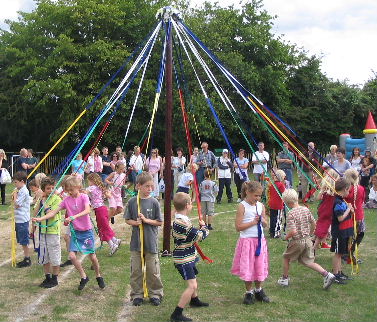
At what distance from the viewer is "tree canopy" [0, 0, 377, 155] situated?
73.6ft

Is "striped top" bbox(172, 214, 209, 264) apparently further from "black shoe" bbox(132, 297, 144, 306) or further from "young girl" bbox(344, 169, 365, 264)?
"young girl" bbox(344, 169, 365, 264)

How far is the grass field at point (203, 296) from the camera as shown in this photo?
470 centimetres

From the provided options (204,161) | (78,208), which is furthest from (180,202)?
(204,161)

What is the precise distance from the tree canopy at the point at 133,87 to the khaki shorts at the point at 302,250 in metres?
14.9

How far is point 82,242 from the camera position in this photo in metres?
5.65

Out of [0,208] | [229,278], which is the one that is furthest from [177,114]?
[229,278]

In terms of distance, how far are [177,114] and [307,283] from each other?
56.0ft

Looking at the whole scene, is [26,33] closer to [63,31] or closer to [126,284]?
[63,31]

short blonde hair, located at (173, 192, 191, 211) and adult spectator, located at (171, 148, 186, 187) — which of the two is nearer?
short blonde hair, located at (173, 192, 191, 211)

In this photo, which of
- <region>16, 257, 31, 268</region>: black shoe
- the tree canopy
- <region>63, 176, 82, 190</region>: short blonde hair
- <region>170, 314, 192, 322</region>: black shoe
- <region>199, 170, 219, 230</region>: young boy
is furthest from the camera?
the tree canopy

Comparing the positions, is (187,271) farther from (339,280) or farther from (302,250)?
(339,280)

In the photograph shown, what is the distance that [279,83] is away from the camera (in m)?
25.9

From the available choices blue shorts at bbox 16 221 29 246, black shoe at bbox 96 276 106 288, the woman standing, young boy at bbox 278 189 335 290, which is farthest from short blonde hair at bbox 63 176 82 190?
the woman standing

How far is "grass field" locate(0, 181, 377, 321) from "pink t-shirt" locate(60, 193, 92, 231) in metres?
0.71
